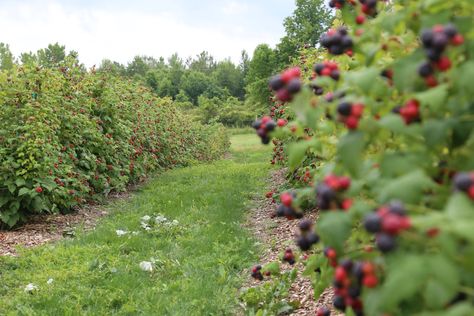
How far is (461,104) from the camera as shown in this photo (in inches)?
44.7

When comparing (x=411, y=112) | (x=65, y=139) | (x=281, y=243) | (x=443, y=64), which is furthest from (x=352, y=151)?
(x=65, y=139)

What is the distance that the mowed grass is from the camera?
12.4 ft

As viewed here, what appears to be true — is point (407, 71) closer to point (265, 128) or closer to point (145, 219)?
point (265, 128)

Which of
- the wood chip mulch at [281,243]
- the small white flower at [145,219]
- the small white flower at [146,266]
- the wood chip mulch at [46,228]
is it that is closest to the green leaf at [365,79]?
the wood chip mulch at [281,243]

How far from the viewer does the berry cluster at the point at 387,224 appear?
882mm

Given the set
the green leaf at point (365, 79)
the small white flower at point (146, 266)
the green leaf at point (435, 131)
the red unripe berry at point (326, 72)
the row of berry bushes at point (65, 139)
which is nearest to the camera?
the green leaf at point (435, 131)

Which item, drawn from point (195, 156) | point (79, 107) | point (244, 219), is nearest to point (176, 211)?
point (244, 219)

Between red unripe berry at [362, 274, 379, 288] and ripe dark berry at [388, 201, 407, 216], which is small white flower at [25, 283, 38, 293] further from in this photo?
ripe dark berry at [388, 201, 407, 216]

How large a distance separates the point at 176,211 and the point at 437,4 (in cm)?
598

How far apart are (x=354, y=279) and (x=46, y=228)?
5785mm

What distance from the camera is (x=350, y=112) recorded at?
1132mm

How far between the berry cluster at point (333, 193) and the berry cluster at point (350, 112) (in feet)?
0.46

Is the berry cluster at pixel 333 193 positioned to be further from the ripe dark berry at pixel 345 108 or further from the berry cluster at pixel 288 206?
the berry cluster at pixel 288 206

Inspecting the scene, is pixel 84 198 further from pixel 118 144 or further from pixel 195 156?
pixel 195 156
